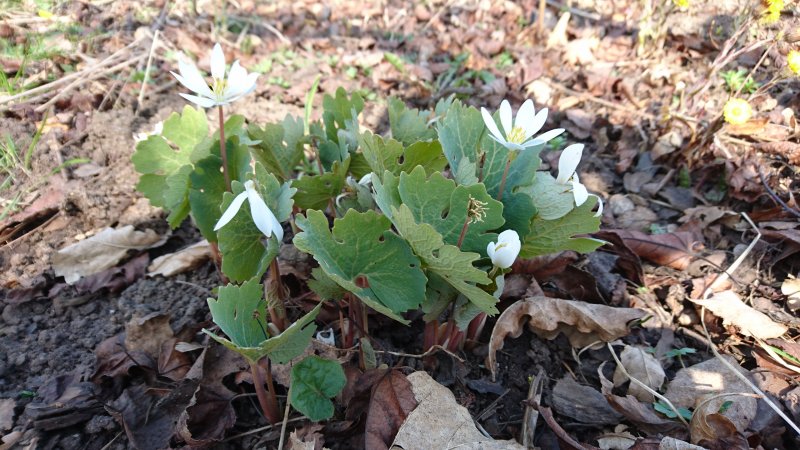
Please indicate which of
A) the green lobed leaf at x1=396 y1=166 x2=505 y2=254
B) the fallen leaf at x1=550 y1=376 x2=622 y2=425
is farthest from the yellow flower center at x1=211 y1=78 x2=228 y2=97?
the fallen leaf at x1=550 y1=376 x2=622 y2=425

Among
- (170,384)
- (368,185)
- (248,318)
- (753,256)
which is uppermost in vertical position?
(368,185)

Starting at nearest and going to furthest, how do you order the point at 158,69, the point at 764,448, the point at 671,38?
1. the point at 764,448
2. the point at 158,69
3. the point at 671,38

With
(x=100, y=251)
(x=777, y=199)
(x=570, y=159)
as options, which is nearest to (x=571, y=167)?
(x=570, y=159)

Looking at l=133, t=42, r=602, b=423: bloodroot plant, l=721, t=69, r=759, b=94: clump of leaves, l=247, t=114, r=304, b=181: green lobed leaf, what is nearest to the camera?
l=133, t=42, r=602, b=423: bloodroot plant

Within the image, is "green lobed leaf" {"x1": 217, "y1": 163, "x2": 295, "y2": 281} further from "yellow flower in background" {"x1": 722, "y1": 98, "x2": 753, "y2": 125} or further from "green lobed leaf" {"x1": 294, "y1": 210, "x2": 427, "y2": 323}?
"yellow flower in background" {"x1": 722, "y1": 98, "x2": 753, "y2": 125}

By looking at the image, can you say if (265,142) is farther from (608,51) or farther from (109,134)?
(608,51)

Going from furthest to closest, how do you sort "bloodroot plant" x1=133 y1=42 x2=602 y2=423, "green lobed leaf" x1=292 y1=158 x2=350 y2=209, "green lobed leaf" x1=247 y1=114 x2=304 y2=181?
1. "green lobed leaf" x1=247 y1=114 x2=304 y2=181
2. "green lobed leaf" x1=292 y1=158 x2=350 y2=209
3. "bloodroot plant" x1=133 y1=42 x2=602 y2=423

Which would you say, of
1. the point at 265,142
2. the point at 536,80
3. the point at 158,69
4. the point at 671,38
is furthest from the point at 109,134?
the point at 671,38
